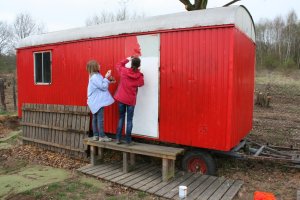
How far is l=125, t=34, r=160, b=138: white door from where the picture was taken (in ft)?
22.4

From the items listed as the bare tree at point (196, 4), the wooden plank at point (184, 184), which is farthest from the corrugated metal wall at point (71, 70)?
the bare tree at point (196, 4)

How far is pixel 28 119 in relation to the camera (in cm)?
934

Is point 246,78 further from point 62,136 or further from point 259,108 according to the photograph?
point 259,108

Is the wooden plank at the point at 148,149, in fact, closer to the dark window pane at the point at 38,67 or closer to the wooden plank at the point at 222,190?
the wooden plank at the point at 222,190

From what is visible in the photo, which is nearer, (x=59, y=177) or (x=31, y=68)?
(x=59, y=177)

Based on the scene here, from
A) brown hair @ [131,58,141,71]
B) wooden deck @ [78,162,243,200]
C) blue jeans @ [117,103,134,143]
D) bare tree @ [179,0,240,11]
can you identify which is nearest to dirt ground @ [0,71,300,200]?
wooden deck @ [78,162,243,200]

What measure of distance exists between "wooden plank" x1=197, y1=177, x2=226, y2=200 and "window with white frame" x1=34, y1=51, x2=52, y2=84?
5683 millimetres

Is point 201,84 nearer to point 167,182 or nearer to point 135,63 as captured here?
point 135,63

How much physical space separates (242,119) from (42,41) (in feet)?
19.8

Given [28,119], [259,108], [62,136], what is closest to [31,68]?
[28,119]

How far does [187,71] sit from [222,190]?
2.36 metres

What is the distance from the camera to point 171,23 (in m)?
6.52

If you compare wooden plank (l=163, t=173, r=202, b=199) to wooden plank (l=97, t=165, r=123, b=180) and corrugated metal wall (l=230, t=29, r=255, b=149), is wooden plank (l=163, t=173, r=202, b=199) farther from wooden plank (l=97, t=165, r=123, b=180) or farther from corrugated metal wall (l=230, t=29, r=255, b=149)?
wooden plank (l=97, t=165, r=123, b=180)

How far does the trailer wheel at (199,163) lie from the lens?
20.8ft
